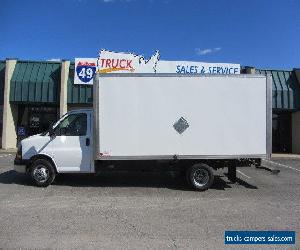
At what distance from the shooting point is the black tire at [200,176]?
37.4 feet

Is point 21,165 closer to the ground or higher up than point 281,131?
closer to the ground

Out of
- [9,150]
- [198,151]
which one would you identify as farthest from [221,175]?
[9,150]

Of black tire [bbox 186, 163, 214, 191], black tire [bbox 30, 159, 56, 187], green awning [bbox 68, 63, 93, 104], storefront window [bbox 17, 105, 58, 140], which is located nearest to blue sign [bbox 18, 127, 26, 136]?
storefront window [bbox 17, 105, 58, 140]

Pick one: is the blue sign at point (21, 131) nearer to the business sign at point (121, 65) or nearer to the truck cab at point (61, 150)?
the business sign at point (121, 65)

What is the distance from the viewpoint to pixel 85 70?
24.9m

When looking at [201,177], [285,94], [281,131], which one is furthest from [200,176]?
[281,131]

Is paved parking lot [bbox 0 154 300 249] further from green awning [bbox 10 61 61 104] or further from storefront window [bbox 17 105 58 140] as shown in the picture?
storefront window [bbox 17 105 58 140]

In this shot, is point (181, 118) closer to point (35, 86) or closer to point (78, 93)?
point (78, 93)

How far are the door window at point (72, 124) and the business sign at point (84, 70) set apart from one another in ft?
43.9

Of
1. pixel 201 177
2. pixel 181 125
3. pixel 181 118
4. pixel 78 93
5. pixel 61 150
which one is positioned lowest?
pixel 201 177

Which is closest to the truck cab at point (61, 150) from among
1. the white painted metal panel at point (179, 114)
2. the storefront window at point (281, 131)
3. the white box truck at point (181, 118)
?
the white box truck at point (181, 118)

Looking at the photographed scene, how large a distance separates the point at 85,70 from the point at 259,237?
19.6 meters

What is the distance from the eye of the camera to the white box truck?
1123cm

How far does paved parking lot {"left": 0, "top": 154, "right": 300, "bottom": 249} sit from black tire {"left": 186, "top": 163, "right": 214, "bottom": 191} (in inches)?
9.6
